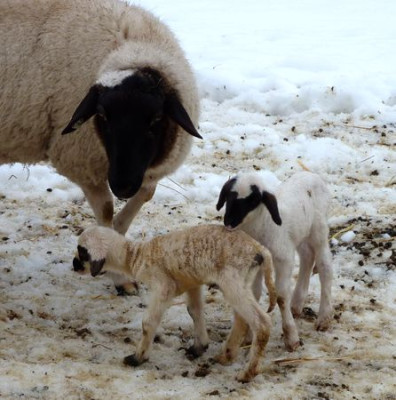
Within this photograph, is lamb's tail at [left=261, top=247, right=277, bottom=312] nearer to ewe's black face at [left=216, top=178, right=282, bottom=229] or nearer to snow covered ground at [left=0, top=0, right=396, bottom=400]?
ewe's black face at [left=216, top=178, right=282, bottom=229]

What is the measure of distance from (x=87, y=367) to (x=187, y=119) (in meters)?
1.83

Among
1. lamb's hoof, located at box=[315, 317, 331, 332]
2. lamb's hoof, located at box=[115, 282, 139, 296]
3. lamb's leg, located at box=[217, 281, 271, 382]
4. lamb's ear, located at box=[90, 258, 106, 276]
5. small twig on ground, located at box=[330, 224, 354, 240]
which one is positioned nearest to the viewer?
lamb's leg, located at box=[217, 281, 271, 382]

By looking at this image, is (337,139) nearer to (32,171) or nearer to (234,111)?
Answer: (234,111)

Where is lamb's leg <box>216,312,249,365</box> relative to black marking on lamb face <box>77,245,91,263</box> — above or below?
below

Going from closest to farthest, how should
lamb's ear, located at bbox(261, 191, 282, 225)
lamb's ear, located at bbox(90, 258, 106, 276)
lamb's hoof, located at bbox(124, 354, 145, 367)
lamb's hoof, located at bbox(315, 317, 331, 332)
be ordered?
1. lamb's ear, located at bbox(261, 191, 282, 225)
2. lamb's hoof, located at bbox(124, 354, 145, 367)
3. lamb's ear, located at bbox(90, 258, 106, 276)
4. lamb's hoof, located at bbox(315, 317, 331, 332)

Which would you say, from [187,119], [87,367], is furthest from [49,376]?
[187,119]

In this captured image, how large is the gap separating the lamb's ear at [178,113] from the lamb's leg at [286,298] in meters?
1.11

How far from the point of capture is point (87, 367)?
411 centimetres

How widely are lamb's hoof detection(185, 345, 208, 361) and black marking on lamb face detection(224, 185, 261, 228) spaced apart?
866 mm

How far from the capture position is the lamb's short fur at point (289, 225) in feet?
13.9

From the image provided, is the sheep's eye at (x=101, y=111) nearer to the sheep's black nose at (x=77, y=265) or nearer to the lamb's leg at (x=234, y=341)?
the sheep's black nose at (x=77, y=265)

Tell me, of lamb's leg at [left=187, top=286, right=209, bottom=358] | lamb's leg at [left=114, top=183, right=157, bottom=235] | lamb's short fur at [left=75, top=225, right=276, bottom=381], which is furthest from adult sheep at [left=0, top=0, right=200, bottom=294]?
lamb's leg at [left=187, top=286, right=209, bottom=358]

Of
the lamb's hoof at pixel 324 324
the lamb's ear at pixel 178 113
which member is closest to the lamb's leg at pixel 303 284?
the lamb's hoof at pixel 324 324

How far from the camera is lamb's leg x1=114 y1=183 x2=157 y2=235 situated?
18.8 ft
